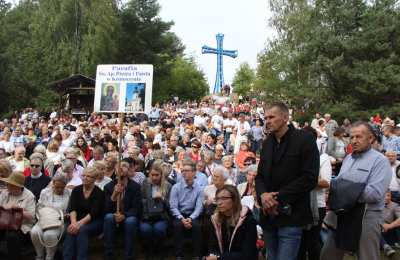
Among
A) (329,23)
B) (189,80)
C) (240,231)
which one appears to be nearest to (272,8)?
(329,23)

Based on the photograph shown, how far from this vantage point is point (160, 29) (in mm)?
34719

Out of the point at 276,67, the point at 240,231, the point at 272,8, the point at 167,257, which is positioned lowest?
the point at 167,257

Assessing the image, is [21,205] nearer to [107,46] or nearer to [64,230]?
[64,230]

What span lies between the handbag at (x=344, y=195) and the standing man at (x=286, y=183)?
345 mm

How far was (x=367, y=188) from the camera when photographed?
149 inches

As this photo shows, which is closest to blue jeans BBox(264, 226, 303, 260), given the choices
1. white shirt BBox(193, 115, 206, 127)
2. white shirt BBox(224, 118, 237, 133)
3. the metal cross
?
white shirt BBox(224, 118, 237, 133)

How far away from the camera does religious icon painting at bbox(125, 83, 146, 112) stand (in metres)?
6.36

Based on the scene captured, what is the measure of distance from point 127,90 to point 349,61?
19.0 metres

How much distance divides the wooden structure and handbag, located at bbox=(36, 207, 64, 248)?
17.7 meters

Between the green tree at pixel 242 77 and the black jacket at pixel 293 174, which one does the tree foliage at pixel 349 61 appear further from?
the green tree at pixel 242 77

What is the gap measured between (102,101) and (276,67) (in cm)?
2435

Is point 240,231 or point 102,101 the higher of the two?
point 102,101

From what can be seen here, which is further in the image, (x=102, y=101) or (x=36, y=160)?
(x=36, y=160)

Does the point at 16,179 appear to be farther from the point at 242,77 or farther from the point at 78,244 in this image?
the point at 242,77
